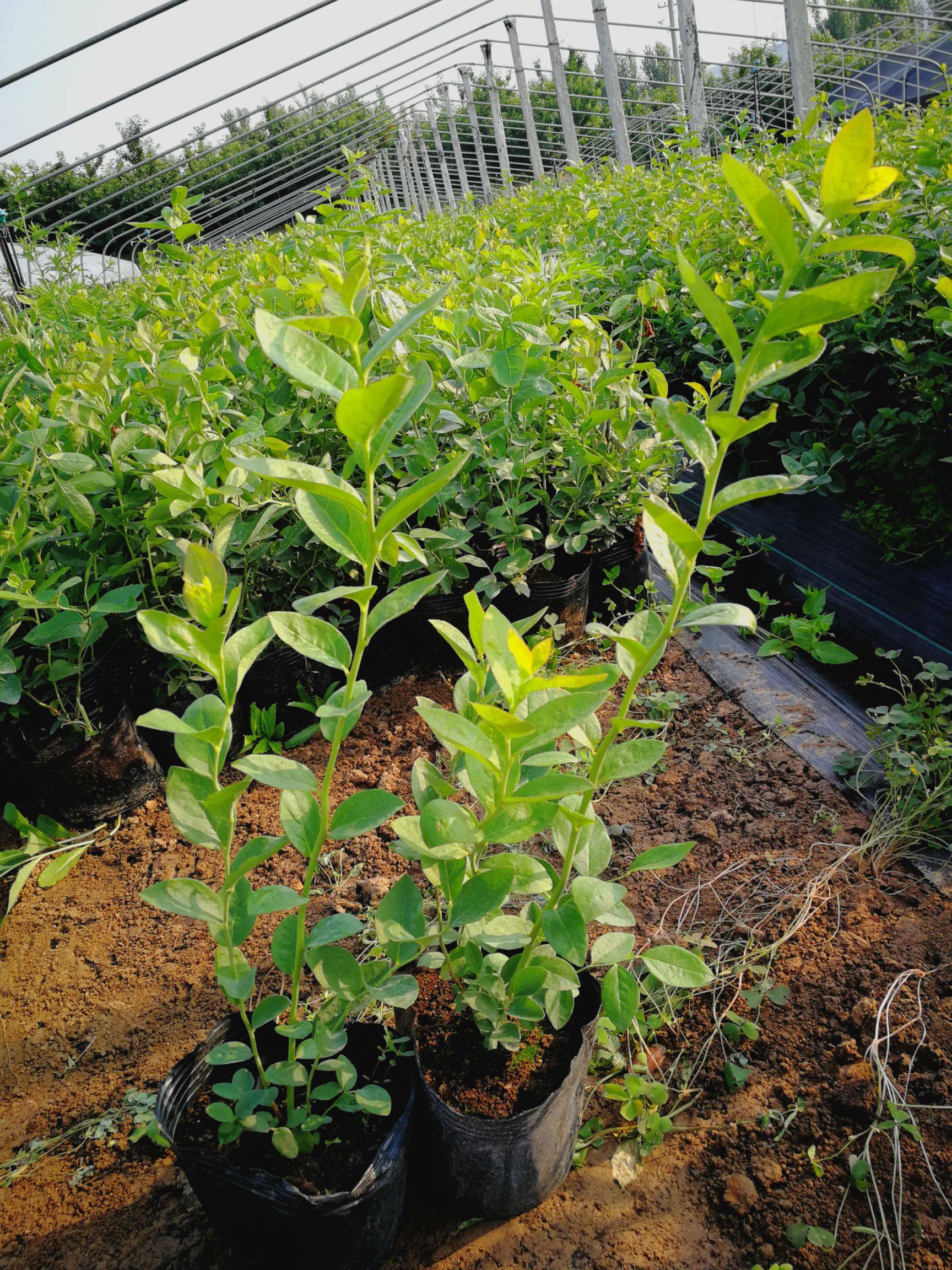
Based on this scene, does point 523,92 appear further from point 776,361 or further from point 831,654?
point 776,361

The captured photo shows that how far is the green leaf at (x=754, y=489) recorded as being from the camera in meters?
0.77

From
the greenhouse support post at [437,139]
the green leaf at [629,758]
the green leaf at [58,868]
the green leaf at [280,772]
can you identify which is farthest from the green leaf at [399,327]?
the greenhouse support post at [437,139]

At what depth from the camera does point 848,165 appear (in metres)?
0.65

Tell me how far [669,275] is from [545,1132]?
343 cm

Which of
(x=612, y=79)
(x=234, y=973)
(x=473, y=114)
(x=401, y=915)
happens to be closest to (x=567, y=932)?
(x=401, y=915)

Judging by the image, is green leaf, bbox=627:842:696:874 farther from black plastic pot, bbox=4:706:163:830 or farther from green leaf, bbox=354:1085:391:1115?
black plastic pot, bbox=4:706:163:830

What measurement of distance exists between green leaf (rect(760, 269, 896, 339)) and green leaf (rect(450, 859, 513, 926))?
65cm

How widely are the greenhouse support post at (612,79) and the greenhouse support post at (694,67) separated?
1.30 m

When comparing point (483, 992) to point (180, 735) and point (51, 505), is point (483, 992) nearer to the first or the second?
point (180, 735)

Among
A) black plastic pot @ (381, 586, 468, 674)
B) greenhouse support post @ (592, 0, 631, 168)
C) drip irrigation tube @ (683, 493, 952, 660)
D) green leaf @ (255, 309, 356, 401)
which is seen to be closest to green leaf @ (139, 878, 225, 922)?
green leaf @ (255, 309, 356, 401)

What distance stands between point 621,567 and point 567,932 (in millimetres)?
1914

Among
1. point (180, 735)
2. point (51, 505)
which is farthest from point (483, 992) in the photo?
point (51, 505)

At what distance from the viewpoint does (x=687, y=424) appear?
79 centimetres

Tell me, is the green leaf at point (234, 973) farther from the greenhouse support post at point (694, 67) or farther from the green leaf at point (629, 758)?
the greenhouse support post at point (694, 67)
